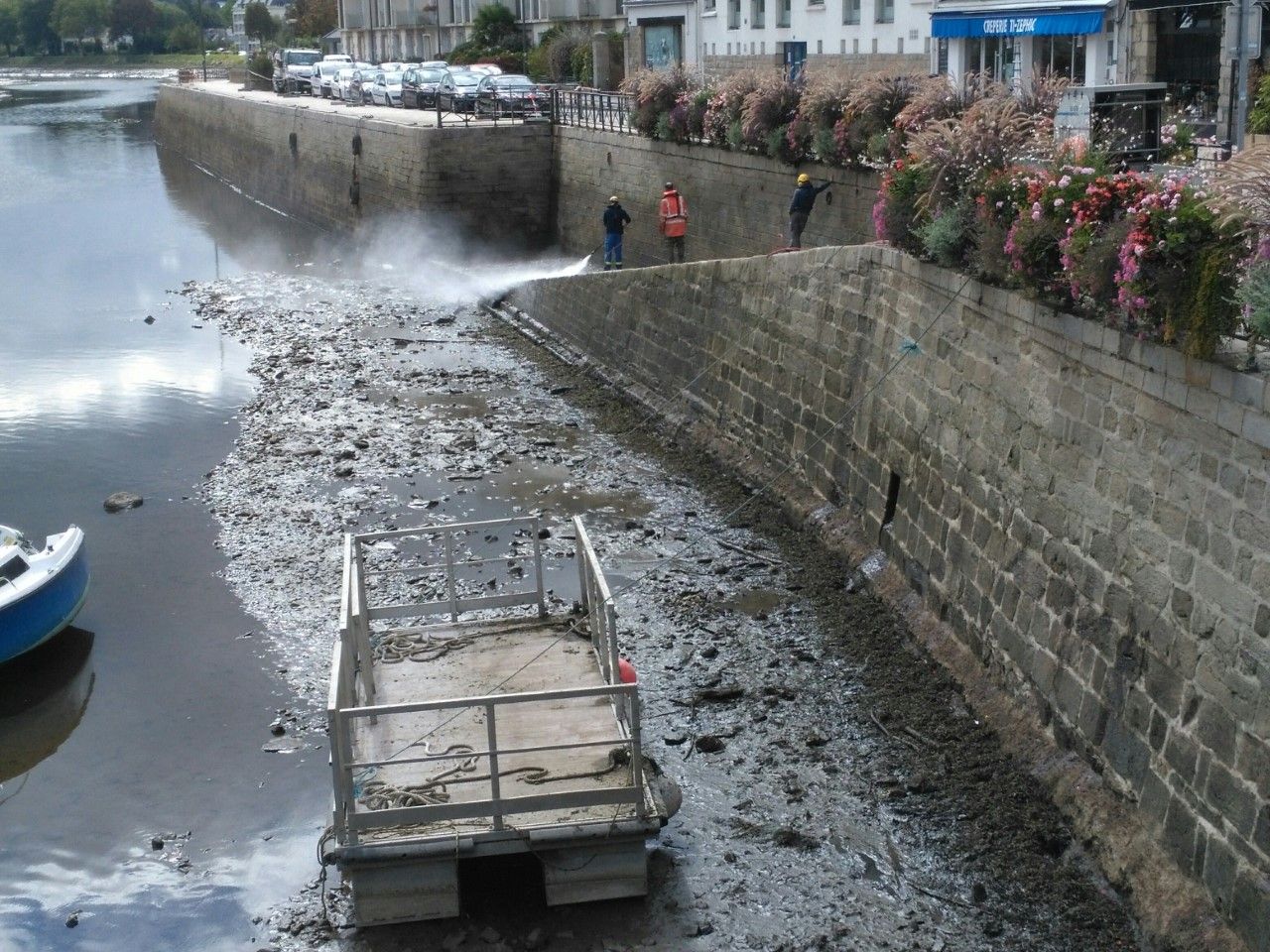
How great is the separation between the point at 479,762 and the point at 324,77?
52.0 meters

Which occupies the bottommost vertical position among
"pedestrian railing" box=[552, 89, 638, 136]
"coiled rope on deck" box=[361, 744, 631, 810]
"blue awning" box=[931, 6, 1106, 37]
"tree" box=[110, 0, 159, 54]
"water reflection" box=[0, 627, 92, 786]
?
"water reflection" box=[0, 627, 92, 786]

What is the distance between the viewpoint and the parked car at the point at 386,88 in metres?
50.3

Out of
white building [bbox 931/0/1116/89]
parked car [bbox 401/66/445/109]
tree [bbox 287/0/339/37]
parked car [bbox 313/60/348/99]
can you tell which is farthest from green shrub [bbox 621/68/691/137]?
tree [bbox 287/0/339/37]

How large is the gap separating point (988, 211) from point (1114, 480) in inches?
123

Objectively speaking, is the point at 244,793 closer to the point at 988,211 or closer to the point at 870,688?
the point at 870,688

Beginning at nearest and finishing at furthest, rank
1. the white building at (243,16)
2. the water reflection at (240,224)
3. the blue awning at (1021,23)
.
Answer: the blue awning at (1021,23)
the water reflection at (240,224)
the white building at (243,16)

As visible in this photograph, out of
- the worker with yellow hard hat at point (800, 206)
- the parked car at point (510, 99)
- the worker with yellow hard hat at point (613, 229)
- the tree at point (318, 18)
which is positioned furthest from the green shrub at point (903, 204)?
the tree at point (318, 18)

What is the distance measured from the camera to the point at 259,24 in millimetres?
120500

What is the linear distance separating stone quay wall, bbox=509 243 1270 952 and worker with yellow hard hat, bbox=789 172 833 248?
364 cm

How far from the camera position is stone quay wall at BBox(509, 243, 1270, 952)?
911 centimetres

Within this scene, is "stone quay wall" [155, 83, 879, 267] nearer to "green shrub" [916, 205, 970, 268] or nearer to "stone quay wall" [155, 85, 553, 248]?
"stone quay wall" [155, 85, 553, 248]

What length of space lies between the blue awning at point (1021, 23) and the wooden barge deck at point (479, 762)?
19401 millimetres

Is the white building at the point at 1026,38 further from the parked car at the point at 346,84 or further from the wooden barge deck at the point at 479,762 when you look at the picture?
the parked car at the point at 346,84

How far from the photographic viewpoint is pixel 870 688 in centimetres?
1330
